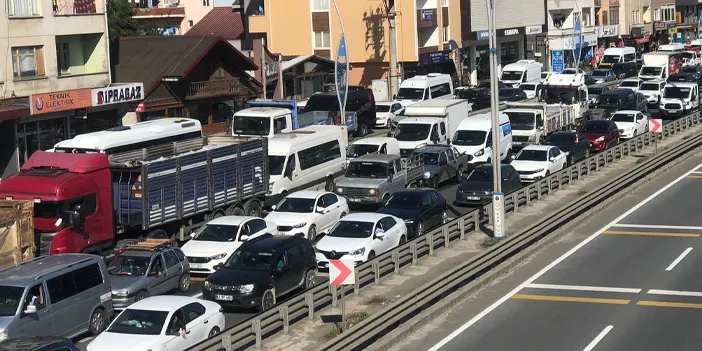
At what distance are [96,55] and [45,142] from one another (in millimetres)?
5444

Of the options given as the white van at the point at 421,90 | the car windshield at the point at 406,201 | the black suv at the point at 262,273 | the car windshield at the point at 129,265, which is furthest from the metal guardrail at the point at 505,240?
the white van at the point at 421,90

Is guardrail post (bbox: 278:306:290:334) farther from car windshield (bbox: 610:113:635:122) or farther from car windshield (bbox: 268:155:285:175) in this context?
car windshield (bbox: 610:113:635:122)

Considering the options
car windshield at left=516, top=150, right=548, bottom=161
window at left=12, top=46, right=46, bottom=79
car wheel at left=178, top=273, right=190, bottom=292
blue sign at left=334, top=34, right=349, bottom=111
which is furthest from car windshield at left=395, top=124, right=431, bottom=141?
car wheel at left=178, top=273, right=190, bottom=292

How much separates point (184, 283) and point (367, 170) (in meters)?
12.9

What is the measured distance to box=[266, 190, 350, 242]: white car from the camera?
33.8m

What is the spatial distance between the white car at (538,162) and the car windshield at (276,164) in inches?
395

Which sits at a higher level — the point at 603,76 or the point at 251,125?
the point at 603,76

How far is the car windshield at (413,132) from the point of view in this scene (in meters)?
48.2

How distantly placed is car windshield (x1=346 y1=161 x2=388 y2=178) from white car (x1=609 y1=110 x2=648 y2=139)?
1885cm

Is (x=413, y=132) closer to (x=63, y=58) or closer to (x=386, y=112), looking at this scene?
Answer: (x=386, y=112)

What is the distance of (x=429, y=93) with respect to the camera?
65062 mm

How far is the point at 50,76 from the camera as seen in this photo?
47438 millimetres

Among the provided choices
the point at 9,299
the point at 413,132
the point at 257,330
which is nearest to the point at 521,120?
the point at 413,132

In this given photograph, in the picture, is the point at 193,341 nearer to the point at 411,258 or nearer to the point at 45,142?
the point at 411,258
